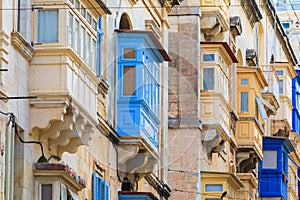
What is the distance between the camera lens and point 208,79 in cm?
4566

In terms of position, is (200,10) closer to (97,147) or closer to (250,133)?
(250,133)

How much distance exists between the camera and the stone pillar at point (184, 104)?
44.3 metres

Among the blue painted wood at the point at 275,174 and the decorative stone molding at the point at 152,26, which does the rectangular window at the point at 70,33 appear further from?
the blue painted wood at the point at 275,174

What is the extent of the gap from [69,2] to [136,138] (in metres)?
6.98

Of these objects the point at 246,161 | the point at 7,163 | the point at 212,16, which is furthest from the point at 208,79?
the point at 7,163

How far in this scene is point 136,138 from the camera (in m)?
34.1

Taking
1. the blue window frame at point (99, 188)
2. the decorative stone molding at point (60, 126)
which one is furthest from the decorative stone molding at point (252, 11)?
the decorative stone molding at point (60, 126)

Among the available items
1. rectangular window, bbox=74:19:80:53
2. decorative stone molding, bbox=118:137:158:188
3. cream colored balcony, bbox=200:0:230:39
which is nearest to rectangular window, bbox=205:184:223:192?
cream colored balcony, bbox=200:0:230:39

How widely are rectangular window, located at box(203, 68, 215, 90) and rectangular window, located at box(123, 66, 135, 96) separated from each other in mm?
11235

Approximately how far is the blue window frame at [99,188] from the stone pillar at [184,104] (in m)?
10.6

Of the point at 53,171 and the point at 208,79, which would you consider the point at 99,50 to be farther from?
the point at 208,79

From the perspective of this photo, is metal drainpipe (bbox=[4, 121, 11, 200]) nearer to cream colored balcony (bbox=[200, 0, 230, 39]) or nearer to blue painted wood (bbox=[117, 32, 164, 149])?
blue painted wood (bbox=[117, 32, 164, 149])

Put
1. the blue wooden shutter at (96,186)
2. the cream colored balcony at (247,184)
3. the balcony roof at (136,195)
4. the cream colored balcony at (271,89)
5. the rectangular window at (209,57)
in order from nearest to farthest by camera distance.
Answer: the blue wooden shutter at (96,186), the balcony roof at (136,195), the rectangular window at (209,57), the cream colored balcony at (247,184), the cream colored balcony at (271,89)

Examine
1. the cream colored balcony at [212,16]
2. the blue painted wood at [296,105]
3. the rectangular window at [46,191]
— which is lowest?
the rectangular window at [46,191]
